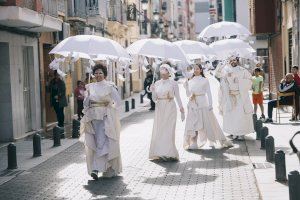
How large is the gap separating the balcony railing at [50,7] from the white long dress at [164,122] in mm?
9166

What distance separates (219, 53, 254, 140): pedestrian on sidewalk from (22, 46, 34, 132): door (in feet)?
22.2

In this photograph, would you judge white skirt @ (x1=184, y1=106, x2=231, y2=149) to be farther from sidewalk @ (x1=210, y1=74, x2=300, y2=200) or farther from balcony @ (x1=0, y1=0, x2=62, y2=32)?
balcony @ (x1=0, y1=0, x2=62, y2=32)

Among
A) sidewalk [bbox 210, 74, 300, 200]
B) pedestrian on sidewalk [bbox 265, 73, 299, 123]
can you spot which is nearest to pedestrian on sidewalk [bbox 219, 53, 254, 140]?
sidewalk [bbox 210, 74, 300, 200]

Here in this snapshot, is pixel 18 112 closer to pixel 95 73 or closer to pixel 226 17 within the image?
pixel 95 73

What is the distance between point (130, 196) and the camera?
8984 millimetres

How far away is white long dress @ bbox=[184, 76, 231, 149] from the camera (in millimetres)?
13836

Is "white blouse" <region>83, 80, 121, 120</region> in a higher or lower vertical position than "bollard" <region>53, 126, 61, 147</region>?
higher

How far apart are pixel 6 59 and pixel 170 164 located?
731cm

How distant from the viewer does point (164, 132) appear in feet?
40.0

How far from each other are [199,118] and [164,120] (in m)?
1.87

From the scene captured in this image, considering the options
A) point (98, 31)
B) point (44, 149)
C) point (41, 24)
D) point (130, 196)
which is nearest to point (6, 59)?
point (41, 24)

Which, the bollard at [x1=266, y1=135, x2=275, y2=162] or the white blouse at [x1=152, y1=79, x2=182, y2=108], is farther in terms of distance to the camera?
the white blouse at [x1=152, y1=79, x2=182, y2=108]

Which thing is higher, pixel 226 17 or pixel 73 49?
pixel 226 17

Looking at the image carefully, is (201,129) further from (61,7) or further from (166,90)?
(61,7)
